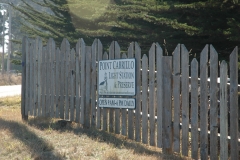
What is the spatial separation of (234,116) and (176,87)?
1.10 meters

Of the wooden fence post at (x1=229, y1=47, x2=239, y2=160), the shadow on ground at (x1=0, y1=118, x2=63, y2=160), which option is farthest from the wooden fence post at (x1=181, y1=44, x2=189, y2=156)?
the shadow on ground at (x1=0, y1=118, x2=63, y2=160)

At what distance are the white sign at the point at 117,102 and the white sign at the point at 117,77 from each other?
117 mm

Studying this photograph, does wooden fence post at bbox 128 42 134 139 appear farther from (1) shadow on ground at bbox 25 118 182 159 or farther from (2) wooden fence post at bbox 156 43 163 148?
(2) wooden fence post at bbox 156 43 163 148

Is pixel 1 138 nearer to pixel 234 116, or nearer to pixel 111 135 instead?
pixel 111 135

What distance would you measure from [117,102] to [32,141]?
173 cm

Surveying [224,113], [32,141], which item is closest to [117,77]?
[32,141]

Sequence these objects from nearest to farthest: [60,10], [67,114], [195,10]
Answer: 1. [67,114]
2. [195,10]
3. [60,10]

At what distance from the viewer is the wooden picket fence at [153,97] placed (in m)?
5.63

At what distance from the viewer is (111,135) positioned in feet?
24.4

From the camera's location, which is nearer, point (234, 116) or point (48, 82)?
point (234, 116)

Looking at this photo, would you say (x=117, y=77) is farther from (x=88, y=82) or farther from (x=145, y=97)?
(x=88, y=82)

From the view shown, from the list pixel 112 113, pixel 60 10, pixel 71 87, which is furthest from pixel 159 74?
pixel 60 10

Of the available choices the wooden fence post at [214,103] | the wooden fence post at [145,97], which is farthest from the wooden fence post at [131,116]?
the wooden fence post at [214,103]

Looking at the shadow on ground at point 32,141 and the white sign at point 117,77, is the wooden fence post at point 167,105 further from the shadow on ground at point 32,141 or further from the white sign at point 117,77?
the shadow on ground at point 32,141
